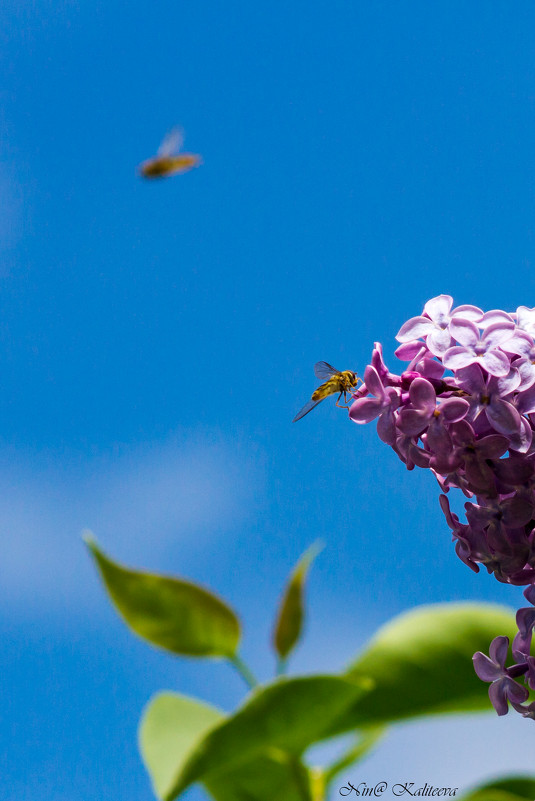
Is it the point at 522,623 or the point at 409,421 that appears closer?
the point at 409,421

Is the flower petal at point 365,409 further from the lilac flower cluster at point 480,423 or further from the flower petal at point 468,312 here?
the flower petal at point 468,312

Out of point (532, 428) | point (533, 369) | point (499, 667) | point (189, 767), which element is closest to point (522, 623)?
point (499, 667)

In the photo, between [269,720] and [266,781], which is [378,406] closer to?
[269,720]

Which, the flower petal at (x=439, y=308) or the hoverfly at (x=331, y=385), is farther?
the hoverfly at (x=331, y=385)

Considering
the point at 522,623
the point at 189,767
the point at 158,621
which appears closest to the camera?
the point at 189,767

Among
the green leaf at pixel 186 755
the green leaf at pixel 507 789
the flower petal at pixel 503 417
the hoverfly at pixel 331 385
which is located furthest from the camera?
the hoverfly at pixel 331 385

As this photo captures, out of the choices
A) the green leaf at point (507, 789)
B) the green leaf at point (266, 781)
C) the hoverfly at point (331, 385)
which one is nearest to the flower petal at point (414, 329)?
the hoverfly at point (331, 385)

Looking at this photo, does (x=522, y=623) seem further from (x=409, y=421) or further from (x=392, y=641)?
(x=409, y=421)
